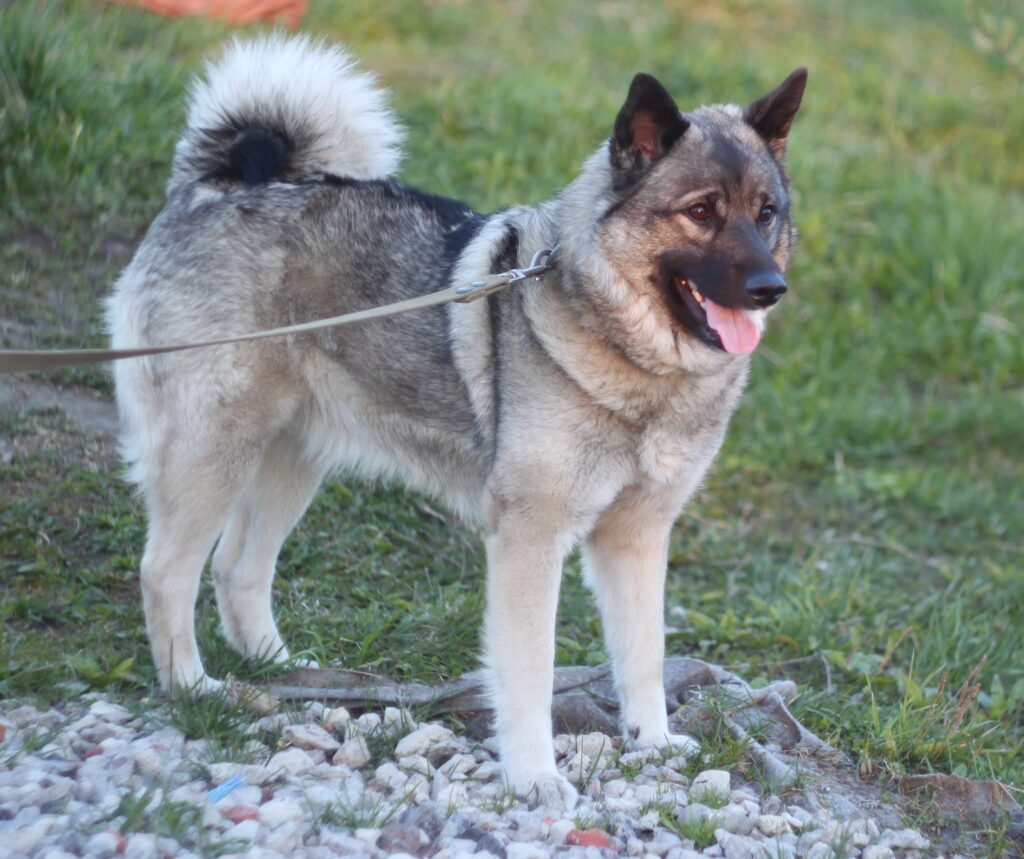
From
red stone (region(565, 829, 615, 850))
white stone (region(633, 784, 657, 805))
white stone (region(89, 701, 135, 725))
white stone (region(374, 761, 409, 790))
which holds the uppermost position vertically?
white stone (region(89, 701, 135, 725))

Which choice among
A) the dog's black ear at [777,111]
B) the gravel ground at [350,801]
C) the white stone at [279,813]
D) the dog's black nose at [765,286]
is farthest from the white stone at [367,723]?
the dog's black ear at [777,111]

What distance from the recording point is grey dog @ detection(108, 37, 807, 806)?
285 centimetres

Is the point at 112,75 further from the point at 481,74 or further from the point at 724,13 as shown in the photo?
the point at 724,13

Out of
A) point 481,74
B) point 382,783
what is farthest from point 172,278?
point 481,74

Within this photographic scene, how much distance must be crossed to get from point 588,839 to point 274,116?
6.71ft

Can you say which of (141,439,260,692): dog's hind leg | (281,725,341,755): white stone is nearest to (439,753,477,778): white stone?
(281,725,341,755): white stone

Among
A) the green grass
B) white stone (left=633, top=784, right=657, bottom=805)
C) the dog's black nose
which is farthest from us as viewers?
the green grass

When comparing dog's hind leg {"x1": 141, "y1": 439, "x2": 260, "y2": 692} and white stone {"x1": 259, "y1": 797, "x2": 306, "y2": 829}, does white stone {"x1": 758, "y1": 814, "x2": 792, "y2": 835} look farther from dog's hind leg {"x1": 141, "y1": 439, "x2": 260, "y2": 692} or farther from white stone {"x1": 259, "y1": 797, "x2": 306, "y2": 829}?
dog's hind leg {"x1": 141, "y1": 439, "x2": 260, "y2": 692}

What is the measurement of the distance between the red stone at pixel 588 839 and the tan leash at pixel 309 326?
1198 mm

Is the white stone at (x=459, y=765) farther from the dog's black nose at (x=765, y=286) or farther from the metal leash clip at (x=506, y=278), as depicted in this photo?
the dog's black nose at (x=765, y=286)

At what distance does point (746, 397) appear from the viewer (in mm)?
5570

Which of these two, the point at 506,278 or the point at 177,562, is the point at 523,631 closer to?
the point at 506,278

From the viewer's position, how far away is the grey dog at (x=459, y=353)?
9.36 ft

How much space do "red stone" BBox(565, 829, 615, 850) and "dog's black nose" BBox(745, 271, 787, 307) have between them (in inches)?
47.2
